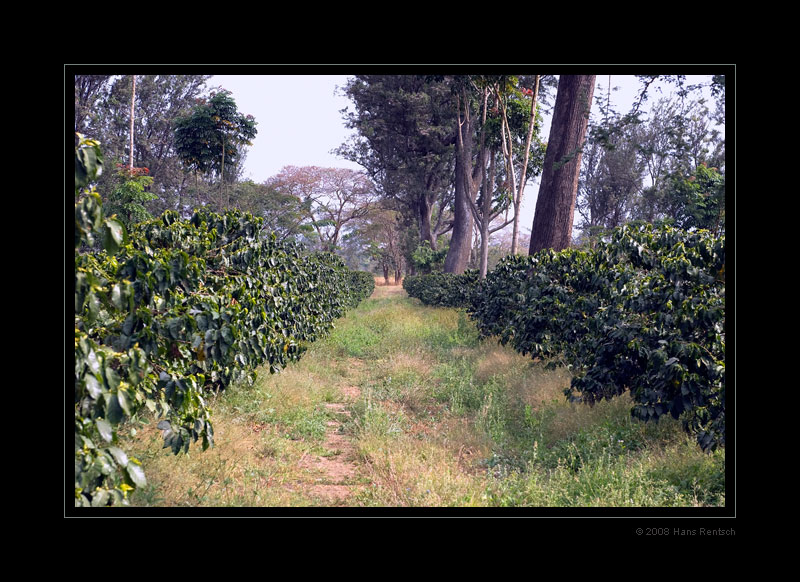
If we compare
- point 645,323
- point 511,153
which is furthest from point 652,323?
point 511,153

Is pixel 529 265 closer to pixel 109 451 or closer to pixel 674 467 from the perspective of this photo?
pixel 674 467

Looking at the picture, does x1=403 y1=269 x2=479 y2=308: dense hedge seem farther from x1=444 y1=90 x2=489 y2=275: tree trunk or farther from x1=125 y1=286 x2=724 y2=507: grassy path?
x1=125 y1=286 x2=724 y2=507: grassy path

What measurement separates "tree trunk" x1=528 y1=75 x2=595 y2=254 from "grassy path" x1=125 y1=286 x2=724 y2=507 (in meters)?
3.92

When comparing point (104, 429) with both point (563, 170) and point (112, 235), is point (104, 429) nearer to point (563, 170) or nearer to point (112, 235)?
point (112, 235)

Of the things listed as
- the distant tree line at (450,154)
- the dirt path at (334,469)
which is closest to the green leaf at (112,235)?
the dirt path at (334,469)

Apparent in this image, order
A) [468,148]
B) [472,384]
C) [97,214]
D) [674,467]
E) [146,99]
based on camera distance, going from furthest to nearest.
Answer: [146,99], [468,148], [472,384], [674,467], [97,214]

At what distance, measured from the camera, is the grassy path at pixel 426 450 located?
3971mm

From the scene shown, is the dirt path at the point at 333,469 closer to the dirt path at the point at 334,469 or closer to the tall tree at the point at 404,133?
the dirt path at the point at 334,469

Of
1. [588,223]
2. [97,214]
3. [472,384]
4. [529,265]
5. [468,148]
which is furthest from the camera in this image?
[588,223]

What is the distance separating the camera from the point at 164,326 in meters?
3.37

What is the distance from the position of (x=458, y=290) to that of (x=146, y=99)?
1989 cm

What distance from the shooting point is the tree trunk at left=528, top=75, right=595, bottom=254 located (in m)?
11.5
